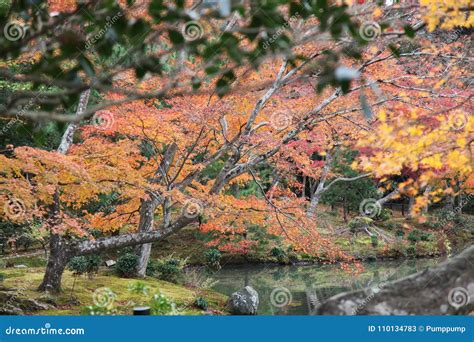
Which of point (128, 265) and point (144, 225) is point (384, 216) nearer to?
point (144, 225)

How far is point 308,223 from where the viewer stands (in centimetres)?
809

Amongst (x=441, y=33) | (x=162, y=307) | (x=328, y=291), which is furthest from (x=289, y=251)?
(x=162, y=307)

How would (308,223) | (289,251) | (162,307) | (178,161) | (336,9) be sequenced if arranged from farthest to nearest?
(289,251)
(178,161)
(308,223)
(162,307)
(336,9)

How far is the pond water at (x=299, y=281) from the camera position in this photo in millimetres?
9375

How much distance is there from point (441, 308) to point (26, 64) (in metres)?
8.43

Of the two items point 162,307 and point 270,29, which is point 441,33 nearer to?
point 162,307

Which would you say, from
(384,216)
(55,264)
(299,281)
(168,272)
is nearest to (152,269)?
(168,272)

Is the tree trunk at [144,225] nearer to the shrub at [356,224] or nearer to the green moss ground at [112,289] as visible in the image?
the green moss ground at [112,289]

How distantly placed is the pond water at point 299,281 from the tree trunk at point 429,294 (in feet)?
14.5

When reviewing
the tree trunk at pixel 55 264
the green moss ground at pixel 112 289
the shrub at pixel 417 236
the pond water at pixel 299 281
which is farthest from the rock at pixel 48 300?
the shrub at pixel 417 236

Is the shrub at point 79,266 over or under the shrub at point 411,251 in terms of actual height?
under

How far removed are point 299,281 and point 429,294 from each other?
7.50 meters

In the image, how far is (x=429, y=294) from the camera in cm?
435

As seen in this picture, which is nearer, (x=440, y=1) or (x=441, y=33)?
(x=440, y=1)
